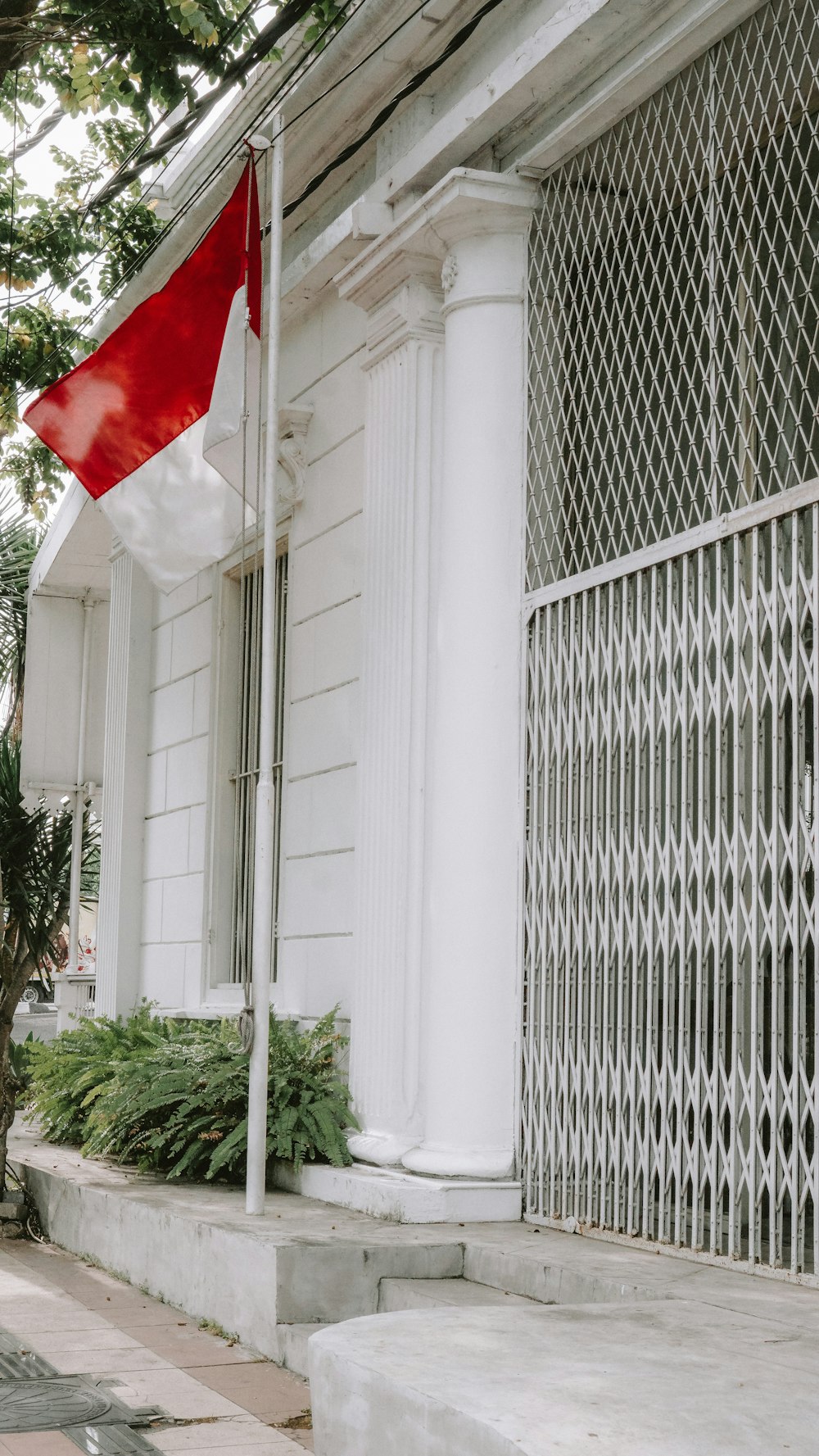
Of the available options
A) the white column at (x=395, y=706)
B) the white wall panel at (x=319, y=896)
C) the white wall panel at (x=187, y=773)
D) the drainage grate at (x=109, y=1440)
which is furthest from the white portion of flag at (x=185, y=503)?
the drainage grate at (x=109, y=1440)

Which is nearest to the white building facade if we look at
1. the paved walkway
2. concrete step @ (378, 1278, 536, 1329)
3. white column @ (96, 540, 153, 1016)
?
concrete step @ (378, 1278, 536, 1329)

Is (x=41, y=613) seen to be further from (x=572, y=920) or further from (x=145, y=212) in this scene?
(x=572, y=920)

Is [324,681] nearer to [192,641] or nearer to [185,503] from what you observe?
[185,503]

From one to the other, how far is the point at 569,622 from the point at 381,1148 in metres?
2.61

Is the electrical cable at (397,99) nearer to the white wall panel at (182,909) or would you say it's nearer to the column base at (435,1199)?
the white wall panel at (182,909)

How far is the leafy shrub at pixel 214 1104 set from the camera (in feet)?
24.4

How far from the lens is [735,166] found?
646 centimetres

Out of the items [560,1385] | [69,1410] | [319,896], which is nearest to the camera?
[560,1385]

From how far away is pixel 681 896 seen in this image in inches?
227

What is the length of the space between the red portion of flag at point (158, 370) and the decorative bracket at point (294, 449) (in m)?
1.23

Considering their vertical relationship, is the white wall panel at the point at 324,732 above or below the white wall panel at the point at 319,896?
above

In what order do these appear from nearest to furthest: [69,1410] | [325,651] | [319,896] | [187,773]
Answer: [69,1410] < [319,896] < [325,651] < [187,773]

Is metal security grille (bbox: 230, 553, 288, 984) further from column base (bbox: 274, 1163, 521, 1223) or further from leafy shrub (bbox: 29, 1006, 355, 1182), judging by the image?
column base (bbox: 274, 1163, 521, 1223)

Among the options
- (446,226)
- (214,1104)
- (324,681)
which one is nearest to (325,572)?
(324,681)
